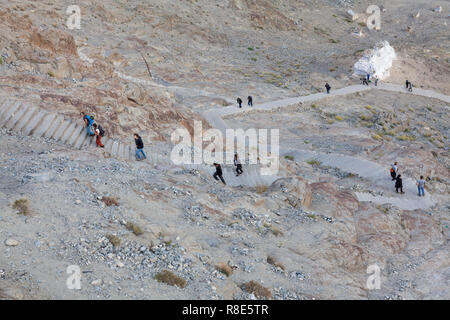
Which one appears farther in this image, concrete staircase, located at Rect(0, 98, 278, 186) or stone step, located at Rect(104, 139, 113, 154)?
stone step, located at Rect(104, 139, 113, 154)

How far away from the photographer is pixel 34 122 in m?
18.9

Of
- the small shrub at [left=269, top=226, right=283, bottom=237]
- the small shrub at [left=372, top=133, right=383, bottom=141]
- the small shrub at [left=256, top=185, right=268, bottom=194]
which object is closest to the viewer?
the small shrub at [left=269, top=226, right=283, bottom=237]

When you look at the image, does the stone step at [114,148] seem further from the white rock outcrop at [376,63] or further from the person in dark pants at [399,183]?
the white rock outcrop at [376,63]

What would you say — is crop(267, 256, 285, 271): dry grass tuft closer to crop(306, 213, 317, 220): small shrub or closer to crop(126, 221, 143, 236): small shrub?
A: crop(126, 221, 143, 236): small shrub

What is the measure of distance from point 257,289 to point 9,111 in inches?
523

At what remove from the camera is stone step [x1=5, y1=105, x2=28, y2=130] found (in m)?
18.8

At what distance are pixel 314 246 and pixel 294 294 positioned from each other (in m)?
3.10

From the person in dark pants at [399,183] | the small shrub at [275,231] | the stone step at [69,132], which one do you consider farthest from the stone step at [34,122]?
the person in dark pants at [399,183]

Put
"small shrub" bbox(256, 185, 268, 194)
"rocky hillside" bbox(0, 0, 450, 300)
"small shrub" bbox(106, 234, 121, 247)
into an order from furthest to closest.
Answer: "small shrub" bbox(256, 185, 268, 194) < "small shrub" bbox(106, 234, 121, 247) < "rocky hillside" bbox(0, 0, 450, 300)

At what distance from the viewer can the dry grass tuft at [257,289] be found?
11.1m

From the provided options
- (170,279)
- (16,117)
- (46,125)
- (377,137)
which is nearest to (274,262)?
(170,279)

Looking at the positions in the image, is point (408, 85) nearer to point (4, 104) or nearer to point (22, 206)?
point (4, 104)

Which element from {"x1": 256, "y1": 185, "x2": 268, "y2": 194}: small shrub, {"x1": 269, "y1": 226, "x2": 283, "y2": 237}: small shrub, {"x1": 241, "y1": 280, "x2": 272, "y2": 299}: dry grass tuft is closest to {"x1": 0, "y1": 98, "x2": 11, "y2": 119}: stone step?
{"x1": 256, "y1": 185, "x2": 268, "y2": 194}: small shrub

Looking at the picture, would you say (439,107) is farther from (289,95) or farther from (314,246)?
(314,246)
